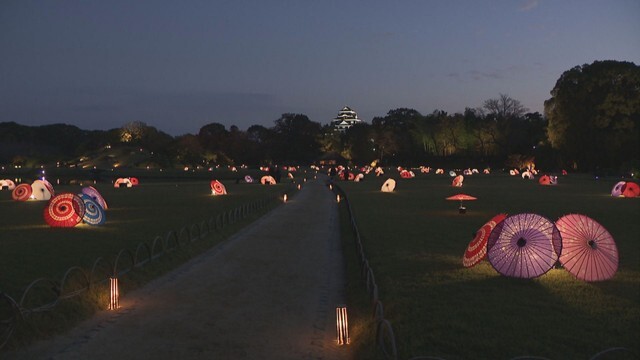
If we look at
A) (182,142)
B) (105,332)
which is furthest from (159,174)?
(105,332)

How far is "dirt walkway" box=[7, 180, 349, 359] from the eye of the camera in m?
8.23

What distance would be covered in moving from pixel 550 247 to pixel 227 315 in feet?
23.4

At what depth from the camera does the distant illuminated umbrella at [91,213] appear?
23.5m

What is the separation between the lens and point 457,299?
10922mm

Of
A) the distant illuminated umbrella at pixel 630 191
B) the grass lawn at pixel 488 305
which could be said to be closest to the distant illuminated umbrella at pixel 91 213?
the grass lawn at pixel 488 305

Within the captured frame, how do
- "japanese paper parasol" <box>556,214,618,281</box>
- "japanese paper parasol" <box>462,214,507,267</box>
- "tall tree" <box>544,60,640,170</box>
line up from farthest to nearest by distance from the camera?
"tall tree" <box>544,60,640,170</box>, "japanese paper parasol" <box>462,214,507,267</box>, "japanese paper parasol" <box>556,214,618,281</box>

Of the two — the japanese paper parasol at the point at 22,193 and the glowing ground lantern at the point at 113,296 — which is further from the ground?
the japanese paper parasol at the point at 22,193

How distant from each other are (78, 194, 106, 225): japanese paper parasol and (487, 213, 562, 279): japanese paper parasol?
17.4 meters

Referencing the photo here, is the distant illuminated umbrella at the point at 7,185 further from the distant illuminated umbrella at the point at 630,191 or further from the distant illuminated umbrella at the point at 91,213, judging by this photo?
the distant illuminated umbrella at the point at 630,191

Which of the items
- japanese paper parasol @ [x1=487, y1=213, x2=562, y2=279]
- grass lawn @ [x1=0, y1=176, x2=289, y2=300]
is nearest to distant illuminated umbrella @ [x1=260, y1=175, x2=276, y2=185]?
grass lawn @ [x1=0, y1=176, x2=289, y2=300]

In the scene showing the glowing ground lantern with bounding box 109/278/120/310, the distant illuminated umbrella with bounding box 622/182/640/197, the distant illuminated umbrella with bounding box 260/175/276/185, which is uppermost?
the distant illuminated umbrella with bounding box 260/175/276/185

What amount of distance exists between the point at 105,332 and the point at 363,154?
13116 cm

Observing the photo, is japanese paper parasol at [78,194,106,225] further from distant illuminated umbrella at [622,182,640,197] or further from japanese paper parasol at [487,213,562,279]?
distant illuminated umbrella at [622,182,640,197]

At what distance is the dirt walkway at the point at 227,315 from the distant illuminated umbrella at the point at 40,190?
93.5 ft
